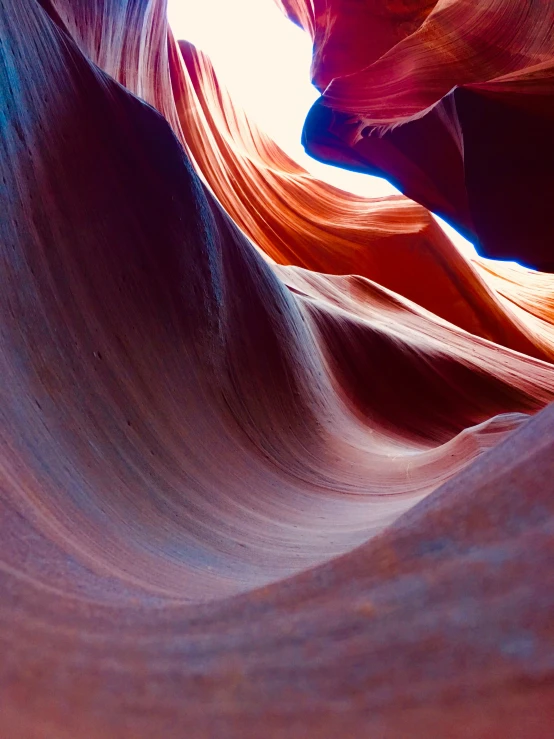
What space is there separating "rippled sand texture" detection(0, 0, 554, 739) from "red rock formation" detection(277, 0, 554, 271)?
0.64m

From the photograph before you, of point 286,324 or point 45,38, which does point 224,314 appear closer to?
point 286,324

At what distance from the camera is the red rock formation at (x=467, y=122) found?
83.0 inches

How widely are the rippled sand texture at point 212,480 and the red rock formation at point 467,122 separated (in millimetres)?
641

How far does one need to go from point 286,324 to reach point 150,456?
2.97 ft

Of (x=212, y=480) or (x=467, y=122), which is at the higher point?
(x=467, y=122)

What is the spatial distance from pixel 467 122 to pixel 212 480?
1.75 metres

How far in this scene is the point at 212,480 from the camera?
3.26 ft

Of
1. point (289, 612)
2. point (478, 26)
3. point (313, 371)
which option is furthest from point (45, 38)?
point (478, 26)

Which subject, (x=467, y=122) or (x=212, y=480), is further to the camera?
(x=467, y=122)

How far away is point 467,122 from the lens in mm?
2148

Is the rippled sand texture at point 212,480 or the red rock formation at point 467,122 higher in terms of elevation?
the red rock formation at point 467,122

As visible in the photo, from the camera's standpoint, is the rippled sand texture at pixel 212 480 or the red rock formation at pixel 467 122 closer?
the rippled sand texture at pixel 212 480

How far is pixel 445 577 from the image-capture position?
37cm

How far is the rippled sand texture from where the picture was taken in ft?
1.12
